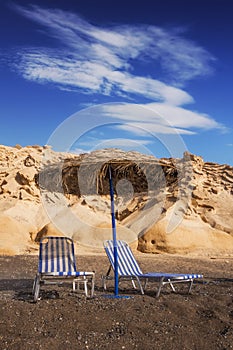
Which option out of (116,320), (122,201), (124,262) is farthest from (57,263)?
(122,201)

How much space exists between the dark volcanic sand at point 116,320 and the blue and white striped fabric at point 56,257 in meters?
0.35

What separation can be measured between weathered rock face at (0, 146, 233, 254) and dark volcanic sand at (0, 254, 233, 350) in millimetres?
7598

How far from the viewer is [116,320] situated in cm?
504

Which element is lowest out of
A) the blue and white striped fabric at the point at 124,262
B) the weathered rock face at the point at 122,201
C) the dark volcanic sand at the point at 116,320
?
the dark volcanic sand at the point at 116,320

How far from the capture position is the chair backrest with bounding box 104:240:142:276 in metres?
7.03

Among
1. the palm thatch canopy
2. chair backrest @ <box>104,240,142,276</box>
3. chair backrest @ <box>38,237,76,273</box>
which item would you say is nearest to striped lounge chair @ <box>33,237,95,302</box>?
chair backrest @ <box>38,237,76,273</box>

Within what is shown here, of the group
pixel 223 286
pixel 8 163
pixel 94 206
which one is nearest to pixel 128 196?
pixel 94 206

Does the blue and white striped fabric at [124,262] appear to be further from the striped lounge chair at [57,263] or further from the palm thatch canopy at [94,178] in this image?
the palm thatch canopy at [94,178]

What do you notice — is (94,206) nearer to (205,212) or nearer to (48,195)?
(48,195)

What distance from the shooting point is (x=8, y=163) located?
20.7m

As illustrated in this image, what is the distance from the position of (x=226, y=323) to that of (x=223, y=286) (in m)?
2.47

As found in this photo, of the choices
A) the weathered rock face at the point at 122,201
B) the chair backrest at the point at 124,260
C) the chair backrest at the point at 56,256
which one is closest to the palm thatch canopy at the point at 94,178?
the weathered rock face at the point at 122,201

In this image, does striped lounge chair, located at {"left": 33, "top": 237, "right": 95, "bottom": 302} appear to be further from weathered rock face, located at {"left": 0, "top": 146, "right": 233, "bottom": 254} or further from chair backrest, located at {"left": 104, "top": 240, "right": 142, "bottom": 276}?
weathered rock face, located at {"left": 0, "top": 146, "right": 233, "bottom": 254}

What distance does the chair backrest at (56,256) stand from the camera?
665 cm
